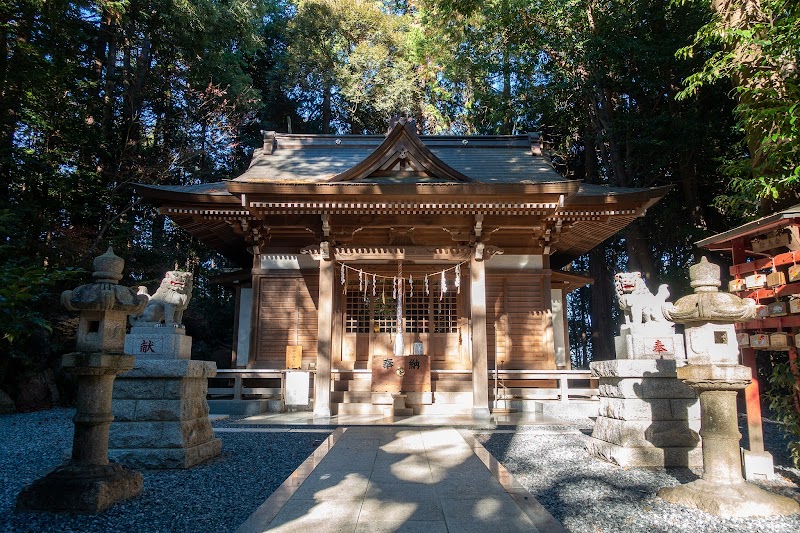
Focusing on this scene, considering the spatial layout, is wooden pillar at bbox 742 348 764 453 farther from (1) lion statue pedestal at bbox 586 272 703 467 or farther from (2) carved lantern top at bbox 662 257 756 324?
(2) carved lantern top at bbox 662 257 756 324

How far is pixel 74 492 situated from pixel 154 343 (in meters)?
1.91

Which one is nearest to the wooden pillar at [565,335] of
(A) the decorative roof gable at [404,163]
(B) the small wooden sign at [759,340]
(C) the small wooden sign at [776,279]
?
(A) the decorative roof gable at [404,163]

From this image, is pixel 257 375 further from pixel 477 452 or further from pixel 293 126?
pixel 293 126

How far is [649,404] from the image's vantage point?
17.8 feet

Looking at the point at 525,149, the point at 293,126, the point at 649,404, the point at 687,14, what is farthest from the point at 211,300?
the point at 687,14

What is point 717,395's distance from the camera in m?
4.20

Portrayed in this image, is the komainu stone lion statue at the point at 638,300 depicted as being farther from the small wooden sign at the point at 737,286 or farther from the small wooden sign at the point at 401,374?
the small wooden sign at the point at 401,374

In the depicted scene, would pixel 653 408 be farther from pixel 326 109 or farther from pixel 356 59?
pixel 326 109

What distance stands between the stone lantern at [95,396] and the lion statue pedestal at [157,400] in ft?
3.00

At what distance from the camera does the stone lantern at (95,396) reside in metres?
3.94

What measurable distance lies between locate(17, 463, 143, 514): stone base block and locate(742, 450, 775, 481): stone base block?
233 inches

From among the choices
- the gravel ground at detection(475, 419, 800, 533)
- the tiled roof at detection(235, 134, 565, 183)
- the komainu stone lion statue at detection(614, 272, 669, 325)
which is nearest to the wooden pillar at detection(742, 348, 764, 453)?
the gravel ground at detection(475, 419, 800, 533)

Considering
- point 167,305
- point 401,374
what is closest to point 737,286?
point 401,374

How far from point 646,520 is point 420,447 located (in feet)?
9.37
